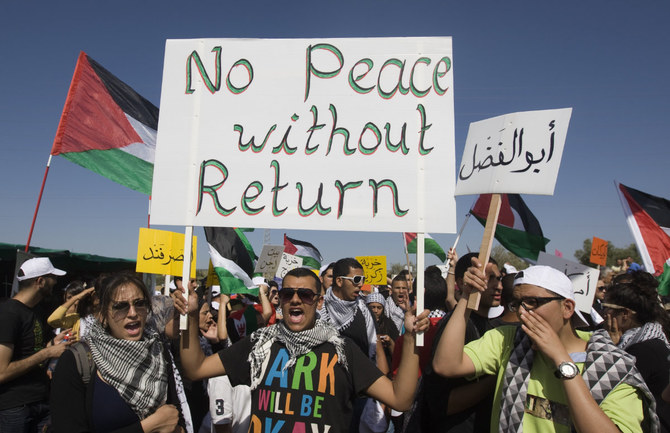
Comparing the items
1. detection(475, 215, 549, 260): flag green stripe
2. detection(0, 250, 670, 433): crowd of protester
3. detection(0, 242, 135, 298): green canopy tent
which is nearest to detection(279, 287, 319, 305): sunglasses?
detection(0, 250, 670, 433): crowd of protester

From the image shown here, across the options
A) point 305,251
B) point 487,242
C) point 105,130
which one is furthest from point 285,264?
point 487,242

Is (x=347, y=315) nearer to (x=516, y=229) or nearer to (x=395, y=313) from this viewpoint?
(x=395, y=313)

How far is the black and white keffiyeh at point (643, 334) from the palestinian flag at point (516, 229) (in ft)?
10.8

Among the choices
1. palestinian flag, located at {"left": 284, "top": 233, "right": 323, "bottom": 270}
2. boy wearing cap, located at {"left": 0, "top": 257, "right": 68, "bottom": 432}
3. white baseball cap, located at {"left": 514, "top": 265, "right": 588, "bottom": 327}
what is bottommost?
boy wearing cap, located at {"left": 0, "top": 257, "right": 68, "bottom": 432}

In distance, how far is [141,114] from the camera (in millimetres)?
5516

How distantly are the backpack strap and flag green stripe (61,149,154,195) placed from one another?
2750 mm

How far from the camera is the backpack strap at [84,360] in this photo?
2.19 m

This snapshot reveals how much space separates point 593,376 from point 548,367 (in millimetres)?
190

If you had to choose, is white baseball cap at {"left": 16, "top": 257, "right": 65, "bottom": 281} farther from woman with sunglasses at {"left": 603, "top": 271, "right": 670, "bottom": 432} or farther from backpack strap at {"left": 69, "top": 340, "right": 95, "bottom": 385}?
woman with sunglasses at {"left": 603, "top": 271, "right": 670, "bottom": 432}

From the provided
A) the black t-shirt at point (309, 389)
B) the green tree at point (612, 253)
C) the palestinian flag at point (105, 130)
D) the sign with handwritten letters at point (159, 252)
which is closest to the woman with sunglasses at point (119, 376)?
the black t-shirt at point (309, 389)

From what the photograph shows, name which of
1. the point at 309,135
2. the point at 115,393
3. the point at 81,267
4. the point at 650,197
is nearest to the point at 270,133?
the point at 309,135

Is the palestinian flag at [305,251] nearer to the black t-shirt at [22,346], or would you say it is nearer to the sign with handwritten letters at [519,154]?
the black t-shirt at [22,346]

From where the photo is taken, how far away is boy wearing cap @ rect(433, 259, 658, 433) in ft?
6.00

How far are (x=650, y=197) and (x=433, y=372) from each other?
6.44 metres
